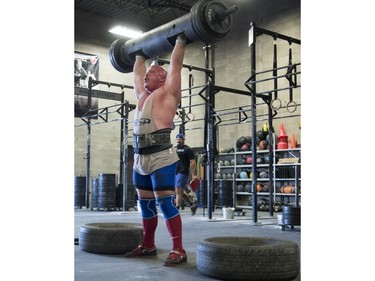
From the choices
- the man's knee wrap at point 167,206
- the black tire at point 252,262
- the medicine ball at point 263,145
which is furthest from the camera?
the medicine ball at point 263,145

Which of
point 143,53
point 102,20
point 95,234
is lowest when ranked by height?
point 95,234

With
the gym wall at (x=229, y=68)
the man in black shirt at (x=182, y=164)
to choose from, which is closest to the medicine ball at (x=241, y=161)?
the gym wall at (x=229, y=68)

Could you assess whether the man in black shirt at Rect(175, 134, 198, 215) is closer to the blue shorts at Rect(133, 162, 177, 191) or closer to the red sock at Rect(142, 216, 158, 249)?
the red sock at Rect(142, 216, 158, 249)

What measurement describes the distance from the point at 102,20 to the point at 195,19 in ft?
34.3

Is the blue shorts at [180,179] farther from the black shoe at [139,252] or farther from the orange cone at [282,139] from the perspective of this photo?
the black shoe at [139,252]

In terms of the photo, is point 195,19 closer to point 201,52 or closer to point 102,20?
point 201,52

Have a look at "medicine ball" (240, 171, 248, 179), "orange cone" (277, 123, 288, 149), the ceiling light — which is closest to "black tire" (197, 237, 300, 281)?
"orange cone" (277, 123, 288, 149)

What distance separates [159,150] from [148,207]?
1.38ft

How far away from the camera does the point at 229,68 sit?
35.4 ft

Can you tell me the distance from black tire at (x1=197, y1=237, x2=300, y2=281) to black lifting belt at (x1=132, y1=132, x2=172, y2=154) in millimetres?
676

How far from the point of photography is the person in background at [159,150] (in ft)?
8.35

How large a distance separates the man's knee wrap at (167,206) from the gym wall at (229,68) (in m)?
6.23
